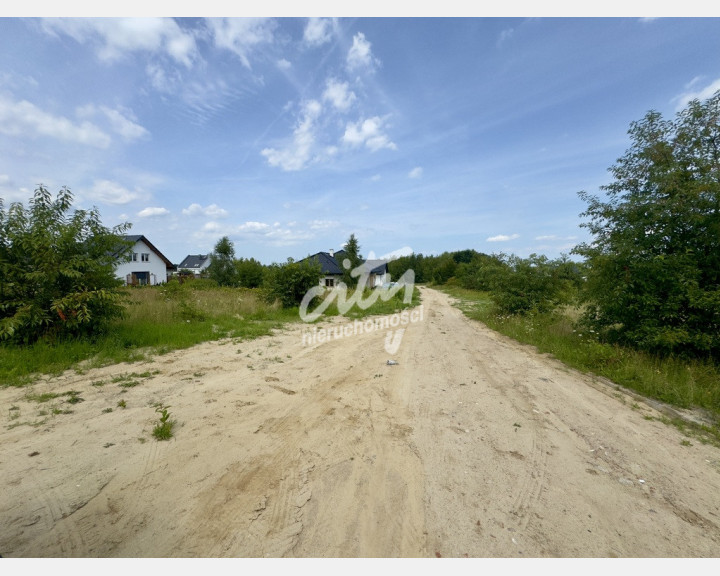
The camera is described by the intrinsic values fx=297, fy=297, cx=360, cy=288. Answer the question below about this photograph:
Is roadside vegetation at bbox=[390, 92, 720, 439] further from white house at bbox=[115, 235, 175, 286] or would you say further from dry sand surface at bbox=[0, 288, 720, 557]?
white house at bbox=[115, 235, 175, 286]

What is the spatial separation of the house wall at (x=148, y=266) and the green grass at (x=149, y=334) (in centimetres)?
2407

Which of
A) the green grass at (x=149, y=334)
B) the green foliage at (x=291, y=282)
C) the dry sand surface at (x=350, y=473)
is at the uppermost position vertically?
the green foliage at (x=291, y=282)

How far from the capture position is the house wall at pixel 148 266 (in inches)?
1204

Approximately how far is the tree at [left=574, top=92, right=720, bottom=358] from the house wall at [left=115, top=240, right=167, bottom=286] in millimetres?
35397

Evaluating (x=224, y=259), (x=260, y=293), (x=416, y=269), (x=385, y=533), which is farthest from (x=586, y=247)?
(x=416, y=269)

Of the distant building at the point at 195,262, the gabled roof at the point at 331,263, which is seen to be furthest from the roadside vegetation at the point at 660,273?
the distant building at the point at 195,262

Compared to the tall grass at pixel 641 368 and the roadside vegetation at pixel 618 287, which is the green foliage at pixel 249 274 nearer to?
the roadside vegetation at pixel 618 287

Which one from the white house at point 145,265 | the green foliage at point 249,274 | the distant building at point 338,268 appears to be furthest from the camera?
the distant building at point 338,268

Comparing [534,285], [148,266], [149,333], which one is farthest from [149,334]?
[148,266]

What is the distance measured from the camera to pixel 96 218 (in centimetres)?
636

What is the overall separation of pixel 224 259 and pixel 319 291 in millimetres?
19572

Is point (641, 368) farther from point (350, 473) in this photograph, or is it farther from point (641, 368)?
point (350, 473)

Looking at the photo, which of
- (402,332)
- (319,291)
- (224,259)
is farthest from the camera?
(224,259)

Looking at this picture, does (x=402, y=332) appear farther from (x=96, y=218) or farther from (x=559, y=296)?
(x=96, y=218)
